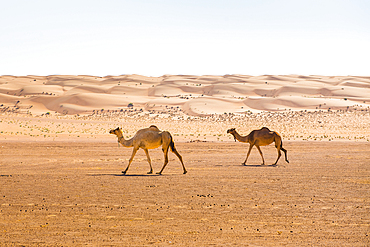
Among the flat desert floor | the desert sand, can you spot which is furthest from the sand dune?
the flat desert floor

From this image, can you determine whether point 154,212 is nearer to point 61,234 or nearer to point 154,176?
point 61,234

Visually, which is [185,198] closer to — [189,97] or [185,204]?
[185,204]

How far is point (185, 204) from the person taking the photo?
34.0 feet

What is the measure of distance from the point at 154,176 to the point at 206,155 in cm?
773

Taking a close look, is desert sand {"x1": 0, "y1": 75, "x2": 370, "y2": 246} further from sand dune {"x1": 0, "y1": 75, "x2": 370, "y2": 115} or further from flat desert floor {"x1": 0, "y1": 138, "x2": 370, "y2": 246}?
sand dune {"x1": 0, "y1": 75, "x2": 370, "y2": 115}

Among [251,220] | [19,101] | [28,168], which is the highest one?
[251,220]

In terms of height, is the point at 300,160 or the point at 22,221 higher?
the point at 22,221

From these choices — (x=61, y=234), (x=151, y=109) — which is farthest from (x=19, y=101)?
(x=61, y=234)

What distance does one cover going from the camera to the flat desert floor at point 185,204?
25.4ft

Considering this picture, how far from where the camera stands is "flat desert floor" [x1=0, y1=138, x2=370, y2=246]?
7730mm

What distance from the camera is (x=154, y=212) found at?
954 cm

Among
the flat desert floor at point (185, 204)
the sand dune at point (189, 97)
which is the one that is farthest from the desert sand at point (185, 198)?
the sand dune at point (189, 97)

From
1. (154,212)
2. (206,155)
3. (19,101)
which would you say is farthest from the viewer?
(19,101)

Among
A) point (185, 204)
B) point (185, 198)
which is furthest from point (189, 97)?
point (185, 204)
